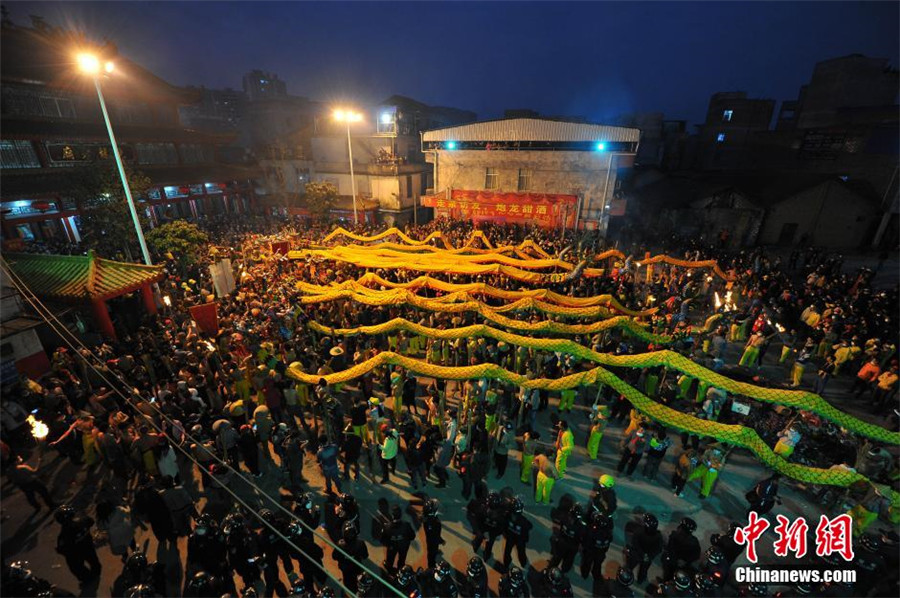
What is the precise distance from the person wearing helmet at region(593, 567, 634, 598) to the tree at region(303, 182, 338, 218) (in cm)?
3058

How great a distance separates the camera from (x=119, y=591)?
6.27m

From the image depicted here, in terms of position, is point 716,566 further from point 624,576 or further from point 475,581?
point 475,581

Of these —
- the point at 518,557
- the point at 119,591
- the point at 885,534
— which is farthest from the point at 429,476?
the point at 885,534

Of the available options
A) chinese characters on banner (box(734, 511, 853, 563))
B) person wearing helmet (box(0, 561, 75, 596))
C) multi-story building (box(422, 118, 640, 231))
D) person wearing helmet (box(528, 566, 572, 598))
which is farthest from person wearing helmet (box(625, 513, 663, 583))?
multi-story building (box(422, 118, 640, 231))

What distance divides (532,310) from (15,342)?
50.0ft

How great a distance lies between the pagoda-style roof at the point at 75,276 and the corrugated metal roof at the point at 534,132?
2389 centimetres

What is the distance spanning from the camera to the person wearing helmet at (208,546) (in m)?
5.63

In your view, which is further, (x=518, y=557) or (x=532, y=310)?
(x=532, y=310)

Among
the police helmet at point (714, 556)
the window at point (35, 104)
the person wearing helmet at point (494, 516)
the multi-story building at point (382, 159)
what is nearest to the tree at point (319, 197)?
the multi-story building at point (382, 159)

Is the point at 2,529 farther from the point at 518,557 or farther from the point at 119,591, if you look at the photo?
the point at 518,557

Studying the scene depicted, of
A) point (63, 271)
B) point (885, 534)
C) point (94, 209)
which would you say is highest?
point (94, 209)

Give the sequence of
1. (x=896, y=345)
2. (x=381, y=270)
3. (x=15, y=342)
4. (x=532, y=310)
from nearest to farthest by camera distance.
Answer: (x=15, y=342) → (x=896, y=345) → (x=532, y=310) → (x=381, y=270)

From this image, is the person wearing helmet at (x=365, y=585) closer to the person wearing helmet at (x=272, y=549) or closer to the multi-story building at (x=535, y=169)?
the person wearing helmet at (x=272, y=549)

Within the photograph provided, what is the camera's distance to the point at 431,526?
6.04m
